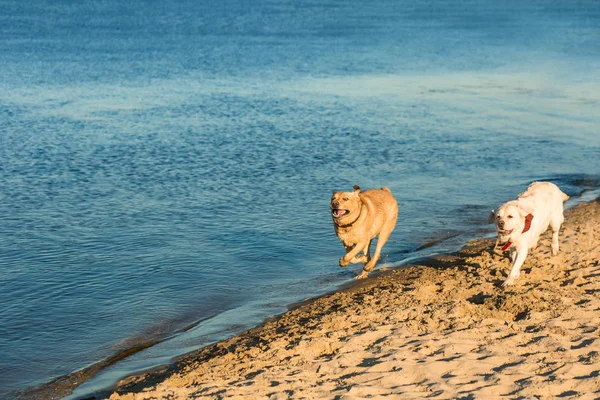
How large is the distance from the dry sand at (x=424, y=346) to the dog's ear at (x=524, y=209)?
2.96 feet

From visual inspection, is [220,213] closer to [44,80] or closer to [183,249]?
[183,249]

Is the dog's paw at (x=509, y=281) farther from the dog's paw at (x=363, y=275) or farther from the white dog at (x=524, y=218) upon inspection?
the dog's paw at (x=363, y=275)

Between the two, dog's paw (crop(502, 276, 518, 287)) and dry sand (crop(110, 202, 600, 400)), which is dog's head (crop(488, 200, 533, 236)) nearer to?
dog's paw (crop(502, 276, 518, 287))

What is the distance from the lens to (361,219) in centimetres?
973

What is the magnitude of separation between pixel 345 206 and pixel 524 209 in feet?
7.07

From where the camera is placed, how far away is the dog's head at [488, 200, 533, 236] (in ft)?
29.3

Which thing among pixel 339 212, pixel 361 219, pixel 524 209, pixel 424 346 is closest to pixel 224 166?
pixel 361 219

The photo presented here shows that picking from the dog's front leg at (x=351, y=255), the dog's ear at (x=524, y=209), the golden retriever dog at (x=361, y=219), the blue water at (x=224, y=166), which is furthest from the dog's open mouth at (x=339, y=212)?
the dog's ear at (x=524, y=209)

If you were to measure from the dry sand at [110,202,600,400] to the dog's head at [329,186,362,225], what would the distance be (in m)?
1.03

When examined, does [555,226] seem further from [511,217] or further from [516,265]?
[511,217]

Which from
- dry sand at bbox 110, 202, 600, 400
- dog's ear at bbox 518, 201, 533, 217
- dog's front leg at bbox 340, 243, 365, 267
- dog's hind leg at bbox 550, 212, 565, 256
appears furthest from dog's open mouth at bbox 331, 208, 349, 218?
dog's hind leg at bbox 550, 212, 565, 256

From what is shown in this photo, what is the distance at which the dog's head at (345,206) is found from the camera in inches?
365

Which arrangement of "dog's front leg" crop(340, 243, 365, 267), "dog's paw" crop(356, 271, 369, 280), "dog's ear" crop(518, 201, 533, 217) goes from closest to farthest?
"dog's ear" crop(518, 201, 533, 217) → "dog's front leg" crop(340, 243, 365, 267) → "dog's paw" crop(356, 271, 369, 280)

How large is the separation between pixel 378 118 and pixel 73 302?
15390 millimetres
